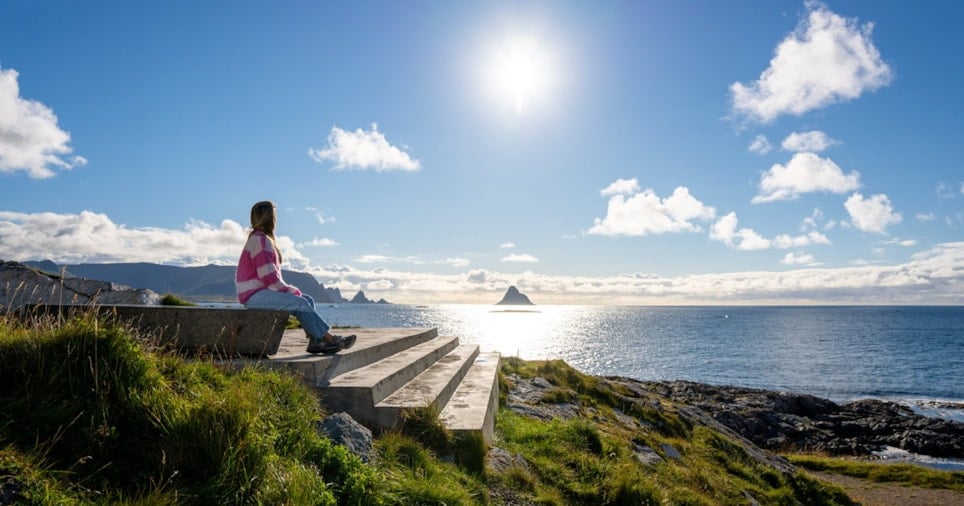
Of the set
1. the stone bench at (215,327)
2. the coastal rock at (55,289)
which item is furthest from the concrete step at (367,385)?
the coastal rock at (55,289)

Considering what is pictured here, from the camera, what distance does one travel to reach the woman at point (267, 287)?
23.4 feet

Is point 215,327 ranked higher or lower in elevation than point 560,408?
higher

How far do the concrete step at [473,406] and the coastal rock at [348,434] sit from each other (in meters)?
1.29

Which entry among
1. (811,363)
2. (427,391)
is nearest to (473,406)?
(427,391)

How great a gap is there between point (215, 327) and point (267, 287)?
32.0 inches

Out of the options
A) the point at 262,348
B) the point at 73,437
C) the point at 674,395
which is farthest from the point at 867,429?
the point at 73,437

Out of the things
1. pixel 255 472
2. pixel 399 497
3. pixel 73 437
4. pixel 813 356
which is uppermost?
pixel 73 437

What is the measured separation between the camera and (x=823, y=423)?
3309 centimetres

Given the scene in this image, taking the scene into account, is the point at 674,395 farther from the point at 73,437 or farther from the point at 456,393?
the point at 73,437

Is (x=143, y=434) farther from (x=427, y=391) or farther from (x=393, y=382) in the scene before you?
(x=427, y=391)

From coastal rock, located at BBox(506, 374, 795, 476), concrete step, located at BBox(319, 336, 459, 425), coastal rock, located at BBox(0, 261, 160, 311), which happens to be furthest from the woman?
coastal rock, located at BBox(0, 261, 160, 311)

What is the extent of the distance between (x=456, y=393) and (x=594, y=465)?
249cm

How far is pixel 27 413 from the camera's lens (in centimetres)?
375

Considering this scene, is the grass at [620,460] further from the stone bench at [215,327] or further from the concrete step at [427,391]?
the stone bench at [215,327]
